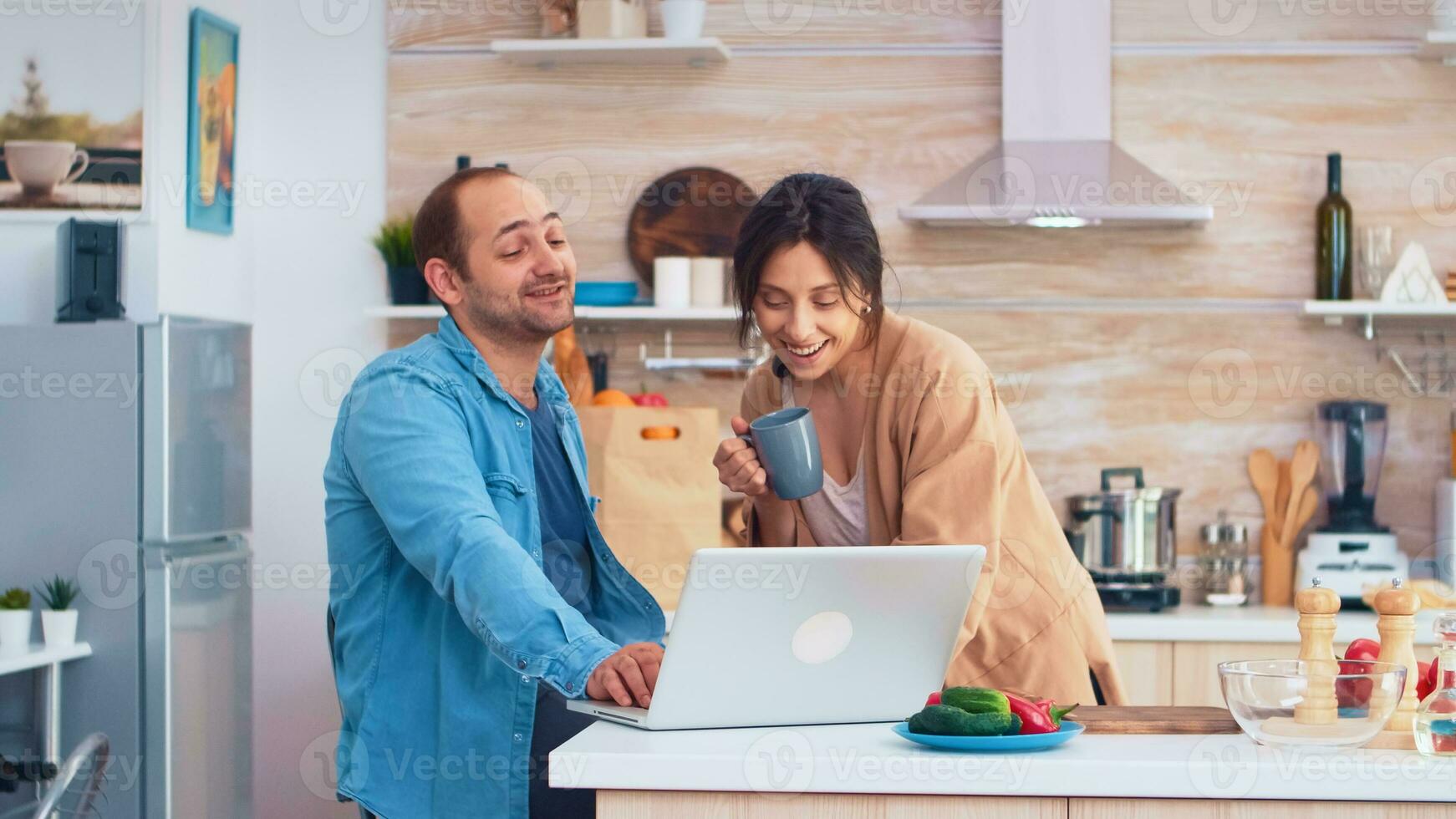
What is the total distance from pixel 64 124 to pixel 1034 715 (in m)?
2.73

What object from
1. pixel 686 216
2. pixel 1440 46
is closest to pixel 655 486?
pixel 686 216

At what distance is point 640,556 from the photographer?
10.2 ft

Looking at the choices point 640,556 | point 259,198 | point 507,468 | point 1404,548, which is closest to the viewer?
point 507,468

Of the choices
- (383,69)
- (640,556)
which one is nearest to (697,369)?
(640,556)

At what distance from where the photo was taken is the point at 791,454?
5.50 feet

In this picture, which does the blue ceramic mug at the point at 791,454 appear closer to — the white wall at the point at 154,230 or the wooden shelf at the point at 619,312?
the wooden shelf at the point at 619,312

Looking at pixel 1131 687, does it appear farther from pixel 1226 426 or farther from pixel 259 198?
pixel 259 198

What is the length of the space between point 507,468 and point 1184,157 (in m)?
2.39

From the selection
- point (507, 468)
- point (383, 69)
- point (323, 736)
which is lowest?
point (323, 736)

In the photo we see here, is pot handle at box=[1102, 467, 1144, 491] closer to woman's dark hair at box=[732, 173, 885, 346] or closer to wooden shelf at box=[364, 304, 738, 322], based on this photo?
wooden shelf at box=[364, 304, 738, 322]

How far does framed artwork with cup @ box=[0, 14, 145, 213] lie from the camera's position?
3254 millimetres

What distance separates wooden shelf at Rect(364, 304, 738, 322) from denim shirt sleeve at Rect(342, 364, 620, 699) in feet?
5.87

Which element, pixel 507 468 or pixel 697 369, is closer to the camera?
pixel 507 468

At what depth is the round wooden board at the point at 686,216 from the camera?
374 cm
